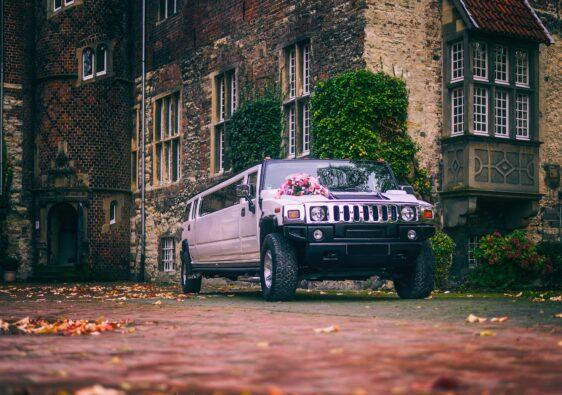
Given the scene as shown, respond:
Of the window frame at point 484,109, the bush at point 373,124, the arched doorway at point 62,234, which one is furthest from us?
the arched doorway at point 62,234

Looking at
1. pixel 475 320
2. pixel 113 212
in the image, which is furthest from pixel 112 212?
pixel 475 320

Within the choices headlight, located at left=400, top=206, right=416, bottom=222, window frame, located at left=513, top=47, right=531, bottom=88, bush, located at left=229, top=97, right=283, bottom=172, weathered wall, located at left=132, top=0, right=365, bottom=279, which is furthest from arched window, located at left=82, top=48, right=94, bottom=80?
headlight, located at left=400, top=206, right=416, bottom=222

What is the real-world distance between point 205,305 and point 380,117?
23.6ft

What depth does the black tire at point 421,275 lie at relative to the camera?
12.3 meters

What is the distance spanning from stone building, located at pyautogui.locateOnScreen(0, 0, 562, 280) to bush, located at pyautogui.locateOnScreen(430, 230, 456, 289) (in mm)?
854

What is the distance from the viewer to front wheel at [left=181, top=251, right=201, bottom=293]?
1648 cm

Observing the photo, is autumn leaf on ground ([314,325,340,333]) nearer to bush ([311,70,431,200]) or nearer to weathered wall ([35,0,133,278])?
bush ([311,70,431,200])

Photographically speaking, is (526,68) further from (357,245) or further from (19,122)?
(19,122)

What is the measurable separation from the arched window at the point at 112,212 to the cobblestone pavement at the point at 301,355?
733 inches

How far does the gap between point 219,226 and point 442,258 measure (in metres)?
4.58

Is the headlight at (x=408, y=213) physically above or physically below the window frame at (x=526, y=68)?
below

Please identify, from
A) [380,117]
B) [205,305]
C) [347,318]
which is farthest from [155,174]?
[347,318]

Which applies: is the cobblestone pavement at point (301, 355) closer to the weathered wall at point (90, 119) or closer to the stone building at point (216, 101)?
the stone building at point (216, 101)

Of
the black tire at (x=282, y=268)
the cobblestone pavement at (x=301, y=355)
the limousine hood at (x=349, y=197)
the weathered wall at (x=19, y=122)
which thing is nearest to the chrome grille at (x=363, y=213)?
the limousine hood at (x=349, y=197)
